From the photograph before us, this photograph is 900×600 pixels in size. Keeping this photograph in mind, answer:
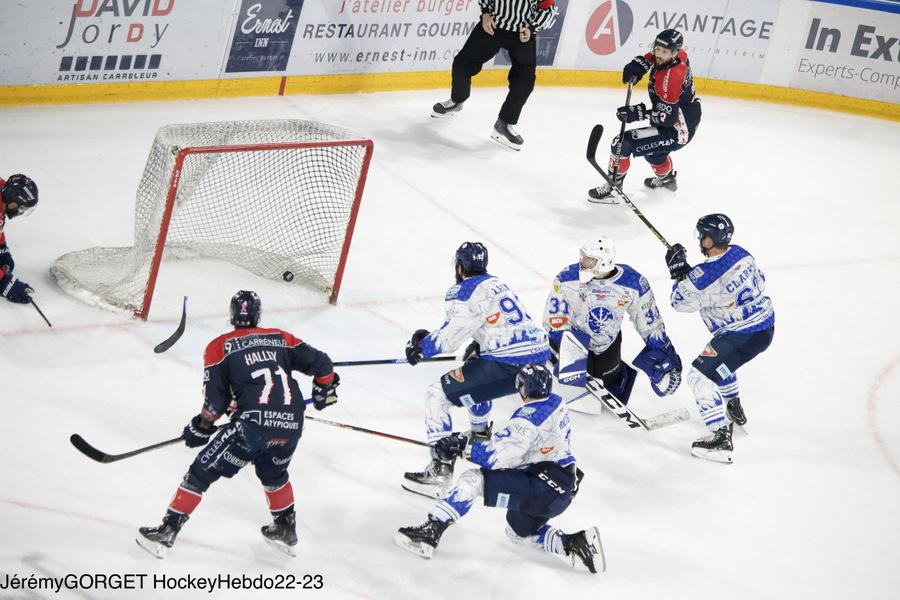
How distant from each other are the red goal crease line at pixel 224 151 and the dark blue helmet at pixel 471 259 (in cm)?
132

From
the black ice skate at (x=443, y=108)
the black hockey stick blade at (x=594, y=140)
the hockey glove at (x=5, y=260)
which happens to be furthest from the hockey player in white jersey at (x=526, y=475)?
the black ice skate at (x=443, y=108)

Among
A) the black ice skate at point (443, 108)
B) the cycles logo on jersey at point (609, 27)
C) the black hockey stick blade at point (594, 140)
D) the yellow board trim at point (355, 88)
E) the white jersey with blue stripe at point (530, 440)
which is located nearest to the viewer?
the white jersey with blue stripe at point (530, 440)

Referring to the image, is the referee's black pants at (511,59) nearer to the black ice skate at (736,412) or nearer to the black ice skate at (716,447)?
the black ice skate at (736,412)

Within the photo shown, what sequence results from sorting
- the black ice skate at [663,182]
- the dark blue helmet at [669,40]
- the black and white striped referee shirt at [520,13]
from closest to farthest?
the dark blue helmet at [669,40] → the black and white striped referee shirt at [520,13] → the black ice skate at [663,182]

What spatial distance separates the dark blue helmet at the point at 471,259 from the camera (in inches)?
194

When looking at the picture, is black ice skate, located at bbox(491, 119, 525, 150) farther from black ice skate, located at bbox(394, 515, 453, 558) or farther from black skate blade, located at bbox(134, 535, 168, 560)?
black skate blade, located at bbox(134, 535, 168, 560)

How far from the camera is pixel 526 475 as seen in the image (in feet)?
14.4

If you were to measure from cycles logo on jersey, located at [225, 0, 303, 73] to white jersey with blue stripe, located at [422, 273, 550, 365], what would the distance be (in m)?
4.39

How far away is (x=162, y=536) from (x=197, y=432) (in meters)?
0.39

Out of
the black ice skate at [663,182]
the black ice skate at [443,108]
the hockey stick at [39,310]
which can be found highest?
the black ice skate at [443,108]

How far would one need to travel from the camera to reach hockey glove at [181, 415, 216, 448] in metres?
4.13

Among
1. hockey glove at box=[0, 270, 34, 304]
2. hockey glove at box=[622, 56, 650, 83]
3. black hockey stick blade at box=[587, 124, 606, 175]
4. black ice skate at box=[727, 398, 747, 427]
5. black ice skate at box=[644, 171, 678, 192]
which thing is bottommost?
hockey glove at box=[0, 270, 34, 304]

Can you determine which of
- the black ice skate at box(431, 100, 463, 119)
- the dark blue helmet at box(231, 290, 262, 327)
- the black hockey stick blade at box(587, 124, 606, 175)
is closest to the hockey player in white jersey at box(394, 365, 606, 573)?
the dark blue helmet at box(231, 290, 262, 327)

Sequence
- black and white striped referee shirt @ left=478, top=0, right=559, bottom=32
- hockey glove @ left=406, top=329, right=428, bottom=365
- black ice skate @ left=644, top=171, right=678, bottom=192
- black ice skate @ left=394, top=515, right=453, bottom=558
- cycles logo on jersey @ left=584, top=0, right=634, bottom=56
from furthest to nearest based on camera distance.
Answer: cycles logo on jersey @ left=584, top=0, right=634, bottom=56 → black ice skate @ left=644, top=171, right=678, bottom=192 → black and white striped referee shirt @ left=478, top=0, right=559, bottom=32 → hockey glove @ left=406, top=329, right=428, bottom=365 → black ice skate @ left=394, top=515, right=453, bottom=558
